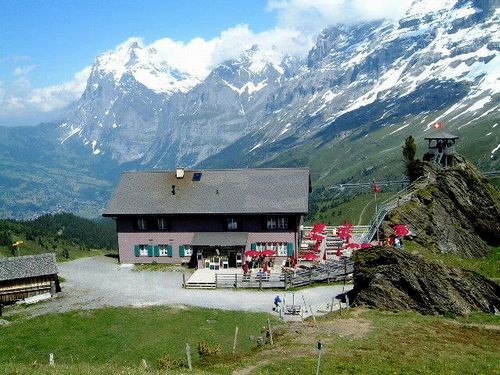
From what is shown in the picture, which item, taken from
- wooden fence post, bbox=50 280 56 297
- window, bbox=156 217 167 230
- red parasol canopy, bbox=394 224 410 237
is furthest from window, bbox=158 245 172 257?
red parasol canopy, bbox=394 224 410 237

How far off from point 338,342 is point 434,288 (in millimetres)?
14257

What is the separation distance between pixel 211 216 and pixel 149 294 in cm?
1583

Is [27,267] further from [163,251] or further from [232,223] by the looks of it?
[232,223]

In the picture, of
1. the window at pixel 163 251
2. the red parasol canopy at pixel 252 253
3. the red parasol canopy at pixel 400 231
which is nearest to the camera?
the red parasol canopy at pixel 400 231

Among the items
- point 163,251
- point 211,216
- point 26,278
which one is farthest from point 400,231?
point 26,278

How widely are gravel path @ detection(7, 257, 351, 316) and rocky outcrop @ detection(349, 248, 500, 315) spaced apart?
5923mm

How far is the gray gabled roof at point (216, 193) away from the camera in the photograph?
67500 millimetres

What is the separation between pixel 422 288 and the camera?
44.1 meters

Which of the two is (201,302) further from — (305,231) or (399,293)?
(305,231)

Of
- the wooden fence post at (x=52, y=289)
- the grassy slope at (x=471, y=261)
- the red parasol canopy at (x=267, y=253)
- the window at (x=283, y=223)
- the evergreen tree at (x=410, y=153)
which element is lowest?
the wooden fence post at (x=52, y=289)

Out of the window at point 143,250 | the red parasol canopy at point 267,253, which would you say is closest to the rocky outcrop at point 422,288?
the red parasol canopy at point 267,253

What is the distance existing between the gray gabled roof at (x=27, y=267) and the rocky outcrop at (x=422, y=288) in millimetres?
32351

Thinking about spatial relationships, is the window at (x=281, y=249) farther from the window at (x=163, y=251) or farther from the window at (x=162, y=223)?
the window at (x=162, y=223)

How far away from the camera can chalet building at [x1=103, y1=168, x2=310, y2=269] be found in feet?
216
